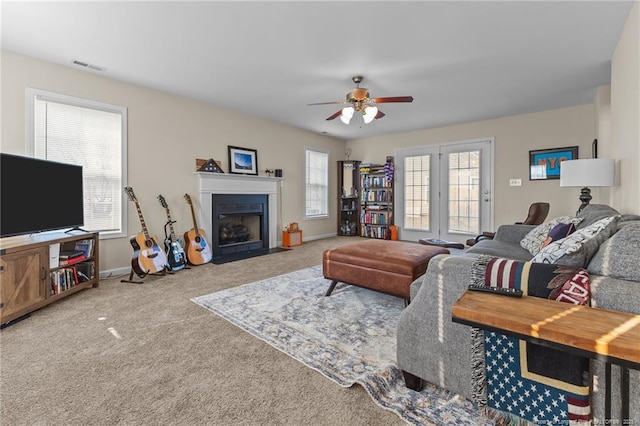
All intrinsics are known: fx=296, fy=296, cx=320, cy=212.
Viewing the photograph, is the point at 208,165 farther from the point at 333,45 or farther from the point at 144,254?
the point at 333,45

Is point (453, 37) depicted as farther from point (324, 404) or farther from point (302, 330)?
point (324, 404)

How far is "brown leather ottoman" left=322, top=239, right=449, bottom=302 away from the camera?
2408 millimetres

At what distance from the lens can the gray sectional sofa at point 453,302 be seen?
1.02 meters

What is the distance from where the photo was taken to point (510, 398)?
1.18 metres

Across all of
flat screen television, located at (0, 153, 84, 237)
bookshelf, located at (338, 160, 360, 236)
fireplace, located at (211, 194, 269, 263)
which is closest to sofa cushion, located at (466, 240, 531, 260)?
fireplace, located at (211, 194, 269, 263)

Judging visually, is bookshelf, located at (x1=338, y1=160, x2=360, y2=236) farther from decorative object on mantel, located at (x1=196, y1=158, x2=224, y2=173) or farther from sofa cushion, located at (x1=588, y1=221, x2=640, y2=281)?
sofa cushion, located at (x1=588, y1=221, x2=640, y2=281)

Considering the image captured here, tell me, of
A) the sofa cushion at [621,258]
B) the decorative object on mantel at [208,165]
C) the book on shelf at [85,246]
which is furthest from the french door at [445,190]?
the book on shelf at [85,246]

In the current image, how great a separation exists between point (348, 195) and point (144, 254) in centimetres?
459

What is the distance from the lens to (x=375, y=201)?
272 inches

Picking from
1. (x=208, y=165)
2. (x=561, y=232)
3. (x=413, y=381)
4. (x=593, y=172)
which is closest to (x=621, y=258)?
(x=413, y=381)

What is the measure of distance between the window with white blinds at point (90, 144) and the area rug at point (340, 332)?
1.94 metres

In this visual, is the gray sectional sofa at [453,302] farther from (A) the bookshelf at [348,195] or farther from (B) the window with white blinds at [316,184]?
(A) the bookshelf at [348,195]

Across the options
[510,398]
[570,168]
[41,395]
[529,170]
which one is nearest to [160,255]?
[41,395]

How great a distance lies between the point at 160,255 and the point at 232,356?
2401 millimetres
